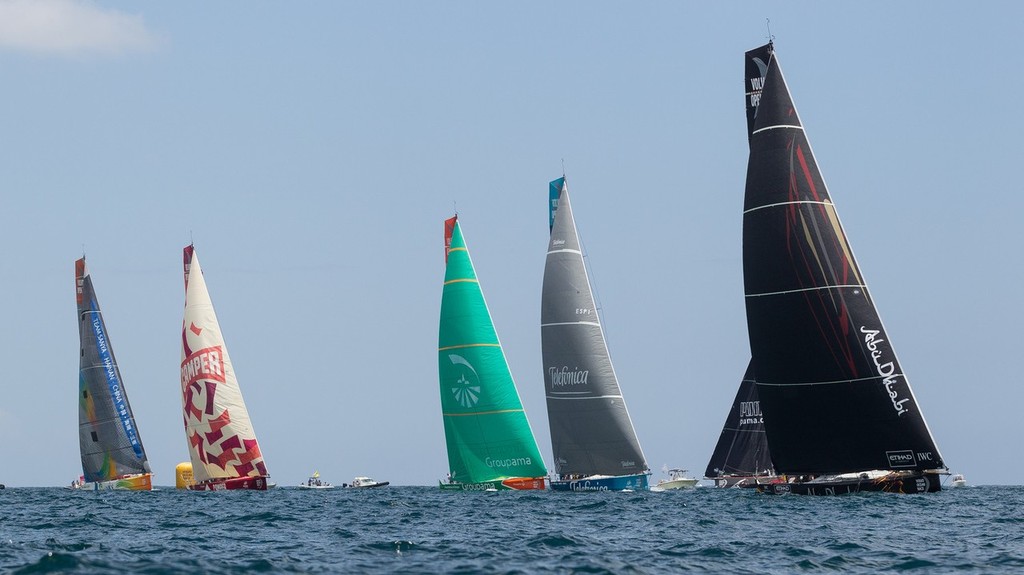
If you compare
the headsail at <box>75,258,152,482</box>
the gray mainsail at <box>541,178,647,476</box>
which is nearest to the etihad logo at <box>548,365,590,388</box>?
the gray mainsail at <box>541,178,647,476</box>

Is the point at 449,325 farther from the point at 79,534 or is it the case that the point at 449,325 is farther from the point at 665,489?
the point at 79,534

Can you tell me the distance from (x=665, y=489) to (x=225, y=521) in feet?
126

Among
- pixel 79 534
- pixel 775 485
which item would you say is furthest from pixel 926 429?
pixel 79 534

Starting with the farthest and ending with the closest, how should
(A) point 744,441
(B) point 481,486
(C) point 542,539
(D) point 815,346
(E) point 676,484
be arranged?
(E) point 676,484 → (A) point 744,441 → (B) point 481,486 → (D) point 815,346 → (C) point 542,539

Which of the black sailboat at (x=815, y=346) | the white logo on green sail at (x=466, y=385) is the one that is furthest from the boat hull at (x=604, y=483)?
the black sailboat at (x=815, y=346)

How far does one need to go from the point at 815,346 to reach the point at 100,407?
149 feet

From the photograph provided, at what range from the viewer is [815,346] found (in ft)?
136

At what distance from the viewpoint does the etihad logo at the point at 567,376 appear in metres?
58.8

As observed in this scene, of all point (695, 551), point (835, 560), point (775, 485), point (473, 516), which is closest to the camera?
point (835, 560)

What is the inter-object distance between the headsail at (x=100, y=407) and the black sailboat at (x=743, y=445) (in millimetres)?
31946

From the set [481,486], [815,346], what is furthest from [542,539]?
[481,486]

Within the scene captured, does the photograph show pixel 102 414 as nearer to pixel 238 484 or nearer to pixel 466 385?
pixel 238 484

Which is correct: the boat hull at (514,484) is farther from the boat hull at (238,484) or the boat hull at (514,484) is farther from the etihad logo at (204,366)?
the etihad logo at (204,366)

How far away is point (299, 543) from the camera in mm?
27562
